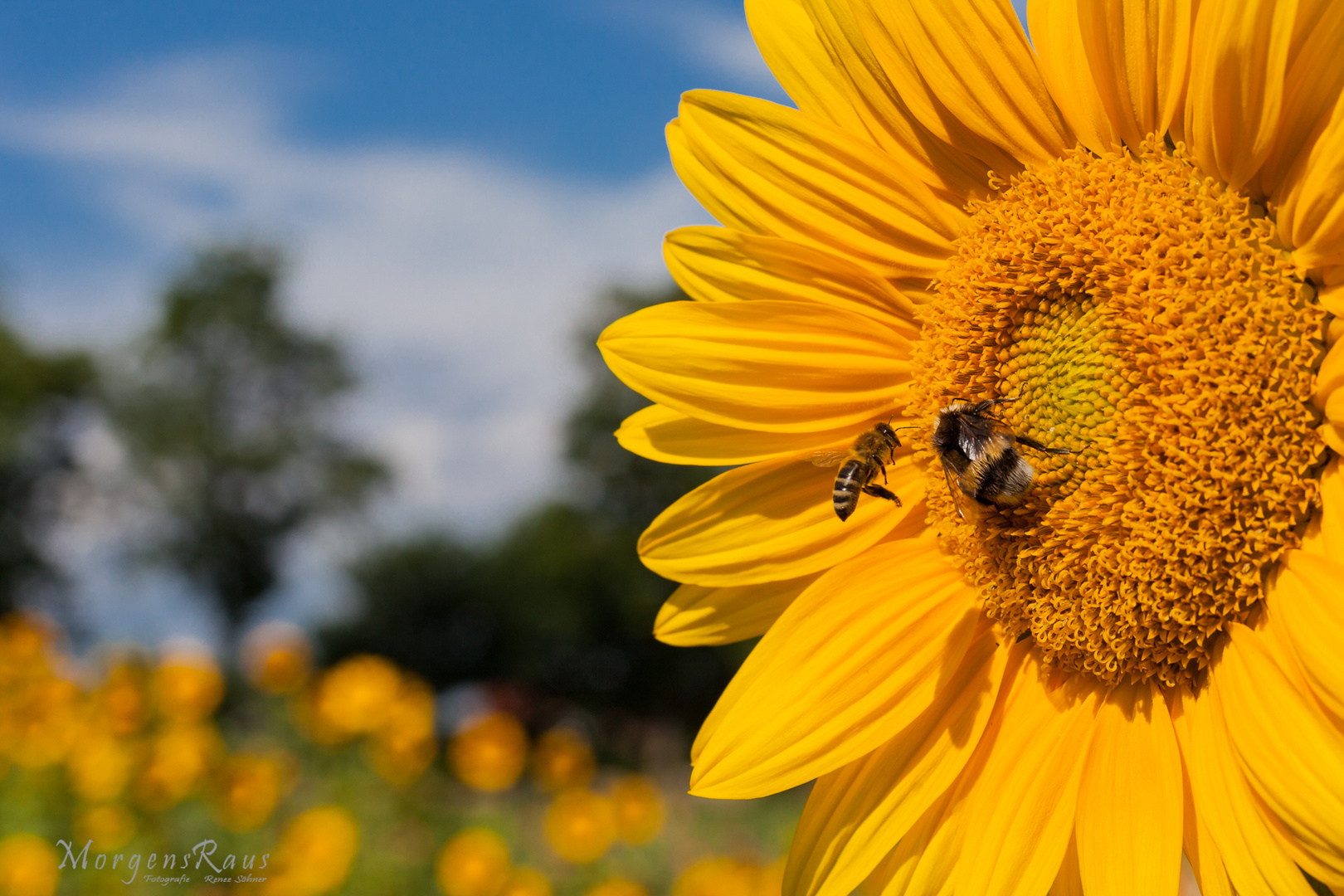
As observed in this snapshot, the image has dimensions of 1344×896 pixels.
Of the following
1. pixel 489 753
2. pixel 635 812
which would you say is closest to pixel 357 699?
pixel 489 753

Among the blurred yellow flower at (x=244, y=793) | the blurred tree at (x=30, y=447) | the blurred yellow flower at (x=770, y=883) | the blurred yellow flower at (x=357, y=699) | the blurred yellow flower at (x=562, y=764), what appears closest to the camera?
the blurred yellow flower at (x=770, y=883)

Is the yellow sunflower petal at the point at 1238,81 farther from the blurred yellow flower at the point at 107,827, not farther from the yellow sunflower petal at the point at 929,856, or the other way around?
the blurred yellow flower at the point at 107,827

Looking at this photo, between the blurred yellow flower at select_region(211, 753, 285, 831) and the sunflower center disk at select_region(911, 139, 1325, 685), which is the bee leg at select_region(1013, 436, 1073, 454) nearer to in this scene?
the sunflower center disk at select_region(911, 139, 1325, 685)

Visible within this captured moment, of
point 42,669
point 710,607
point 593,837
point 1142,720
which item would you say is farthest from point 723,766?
point 42,669

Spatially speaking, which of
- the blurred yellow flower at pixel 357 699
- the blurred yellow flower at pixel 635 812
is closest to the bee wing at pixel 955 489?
the blurred yellow flower at pixel 635 812

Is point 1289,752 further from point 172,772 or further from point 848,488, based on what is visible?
point 172,772

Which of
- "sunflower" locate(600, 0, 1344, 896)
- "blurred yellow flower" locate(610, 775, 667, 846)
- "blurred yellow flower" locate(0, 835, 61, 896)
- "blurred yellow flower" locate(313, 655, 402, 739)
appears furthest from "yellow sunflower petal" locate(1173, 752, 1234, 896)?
"blurred yellow flower" locate(313, 655, 402, 739)

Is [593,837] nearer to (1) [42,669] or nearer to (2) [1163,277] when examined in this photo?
(1) [42,669]
